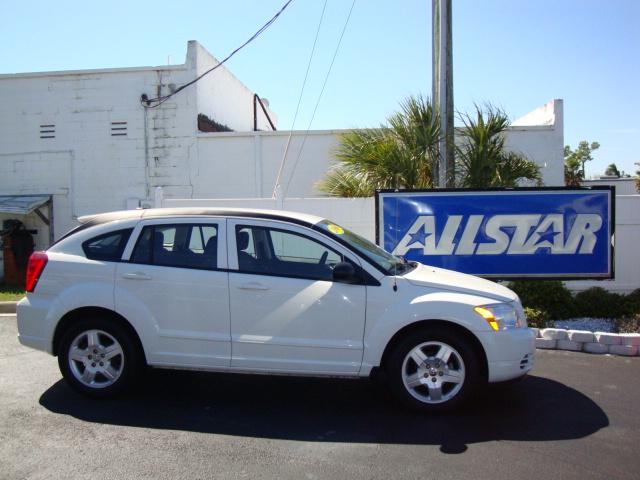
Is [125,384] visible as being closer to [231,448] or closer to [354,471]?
[231,448]

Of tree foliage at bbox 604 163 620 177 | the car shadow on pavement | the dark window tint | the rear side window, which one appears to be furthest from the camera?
tree foliage at bbox 604 163 620 177

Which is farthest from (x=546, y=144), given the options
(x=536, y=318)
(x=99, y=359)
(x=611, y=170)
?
(x=611, y=170)

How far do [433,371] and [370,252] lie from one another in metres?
1.24

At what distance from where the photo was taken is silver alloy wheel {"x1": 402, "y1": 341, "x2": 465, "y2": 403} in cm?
484

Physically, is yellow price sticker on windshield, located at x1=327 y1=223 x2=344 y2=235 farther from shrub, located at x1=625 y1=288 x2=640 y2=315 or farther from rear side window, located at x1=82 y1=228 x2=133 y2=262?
shrub, located at x1=625 y1=288 x2=640 y2=315

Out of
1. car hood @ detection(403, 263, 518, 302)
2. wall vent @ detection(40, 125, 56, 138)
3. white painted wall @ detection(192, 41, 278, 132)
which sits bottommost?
car hood @ detection(403, 263, 518, 302)

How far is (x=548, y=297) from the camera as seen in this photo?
8227mm

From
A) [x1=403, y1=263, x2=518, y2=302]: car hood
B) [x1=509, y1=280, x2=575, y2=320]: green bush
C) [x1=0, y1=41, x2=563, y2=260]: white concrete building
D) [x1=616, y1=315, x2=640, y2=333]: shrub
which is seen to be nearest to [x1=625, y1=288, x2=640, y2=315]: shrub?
[x1=616, y1=315, x2=640, y2=333]: shrub

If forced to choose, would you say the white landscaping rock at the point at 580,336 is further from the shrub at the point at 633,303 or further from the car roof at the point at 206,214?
the car roof at the point at 206,214

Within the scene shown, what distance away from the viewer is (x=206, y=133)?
549 inches

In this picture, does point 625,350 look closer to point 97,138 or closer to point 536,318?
point 536,318

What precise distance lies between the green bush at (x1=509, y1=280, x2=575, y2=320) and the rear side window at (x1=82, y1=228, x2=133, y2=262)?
18.1 feet

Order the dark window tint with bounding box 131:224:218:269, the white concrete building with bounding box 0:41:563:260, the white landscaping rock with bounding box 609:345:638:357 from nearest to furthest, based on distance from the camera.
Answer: the dark window tint with bounding box 131:224:218:269 < the white landscaping rock with bounding box 609:345:638:357 < the white concrete building with bounding box 0:41:563:260

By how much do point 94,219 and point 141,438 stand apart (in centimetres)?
224
